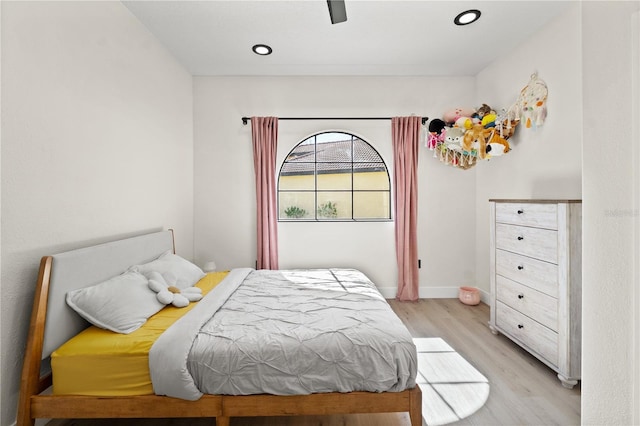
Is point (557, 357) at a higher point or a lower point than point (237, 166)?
lower

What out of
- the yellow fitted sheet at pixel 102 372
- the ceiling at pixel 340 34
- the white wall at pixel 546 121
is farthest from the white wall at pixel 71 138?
the white wall at pixel 546 121

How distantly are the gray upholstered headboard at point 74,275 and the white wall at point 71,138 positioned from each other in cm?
17

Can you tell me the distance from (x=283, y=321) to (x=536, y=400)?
1.66 meters

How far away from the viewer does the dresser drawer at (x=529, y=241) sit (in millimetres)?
2121

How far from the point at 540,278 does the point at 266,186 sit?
280cm

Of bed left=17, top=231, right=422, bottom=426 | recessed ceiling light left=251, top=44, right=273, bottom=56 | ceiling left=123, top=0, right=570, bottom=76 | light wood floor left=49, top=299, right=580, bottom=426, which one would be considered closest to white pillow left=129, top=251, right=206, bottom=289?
bed left=17, top=231, right=422, bottom=426

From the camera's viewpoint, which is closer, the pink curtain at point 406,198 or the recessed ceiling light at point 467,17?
the recessed ceiling light at point 467,17

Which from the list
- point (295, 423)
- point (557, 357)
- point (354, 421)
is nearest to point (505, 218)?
point (557, 357)

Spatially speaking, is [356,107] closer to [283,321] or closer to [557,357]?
[283,321]

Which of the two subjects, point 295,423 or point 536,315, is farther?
point 536,315

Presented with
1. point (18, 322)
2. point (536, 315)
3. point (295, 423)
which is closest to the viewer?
point (18, 322)

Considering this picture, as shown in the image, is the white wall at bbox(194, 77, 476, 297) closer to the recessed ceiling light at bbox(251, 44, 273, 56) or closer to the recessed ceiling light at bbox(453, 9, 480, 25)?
the recessed ceiling light at bbox(251, 44, 273, 56)

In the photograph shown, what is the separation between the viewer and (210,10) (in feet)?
8.04

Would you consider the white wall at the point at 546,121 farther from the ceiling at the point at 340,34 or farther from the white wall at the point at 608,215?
the white wall at the point at 608,215
